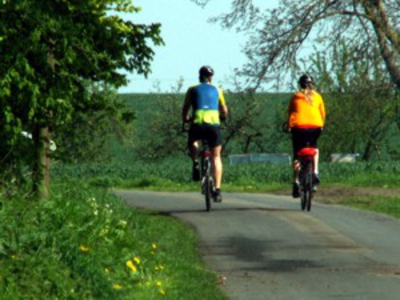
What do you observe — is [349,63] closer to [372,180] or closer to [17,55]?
[372,180]

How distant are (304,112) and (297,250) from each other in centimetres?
504

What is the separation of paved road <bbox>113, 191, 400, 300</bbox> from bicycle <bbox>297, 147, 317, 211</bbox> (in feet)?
1.02

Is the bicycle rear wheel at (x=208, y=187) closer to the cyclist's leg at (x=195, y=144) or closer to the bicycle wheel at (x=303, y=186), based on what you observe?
the cyclist's leg at (x=195, y=144)

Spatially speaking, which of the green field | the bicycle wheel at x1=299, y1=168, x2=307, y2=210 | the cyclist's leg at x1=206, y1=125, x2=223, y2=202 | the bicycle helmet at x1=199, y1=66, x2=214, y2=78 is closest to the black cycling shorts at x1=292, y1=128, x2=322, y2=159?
the bicycle wheel at x1=299, y1=168, x2=307, y2=210

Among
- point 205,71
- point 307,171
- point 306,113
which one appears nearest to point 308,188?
point 307,171

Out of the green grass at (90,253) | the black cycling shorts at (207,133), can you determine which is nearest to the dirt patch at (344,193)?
the black cycling shorts at (207,133)

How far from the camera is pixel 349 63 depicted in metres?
35.8

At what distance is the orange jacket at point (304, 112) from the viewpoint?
18922 millimetres

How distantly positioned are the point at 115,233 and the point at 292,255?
212 cm

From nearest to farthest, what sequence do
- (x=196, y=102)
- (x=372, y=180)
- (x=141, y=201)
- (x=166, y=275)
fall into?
(x=166, y=275) → (x=196, y=102) → (x=141, y=201) → (x=372, y=180)

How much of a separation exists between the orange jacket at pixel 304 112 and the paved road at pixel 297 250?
130 cm

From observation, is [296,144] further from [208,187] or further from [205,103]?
[205,103]

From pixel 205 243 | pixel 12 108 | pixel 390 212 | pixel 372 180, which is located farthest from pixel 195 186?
pixel 205 243

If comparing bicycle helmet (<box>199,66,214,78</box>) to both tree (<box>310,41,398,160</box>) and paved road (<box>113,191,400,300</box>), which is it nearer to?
paved road (<box>113,191,400,300</box>)
